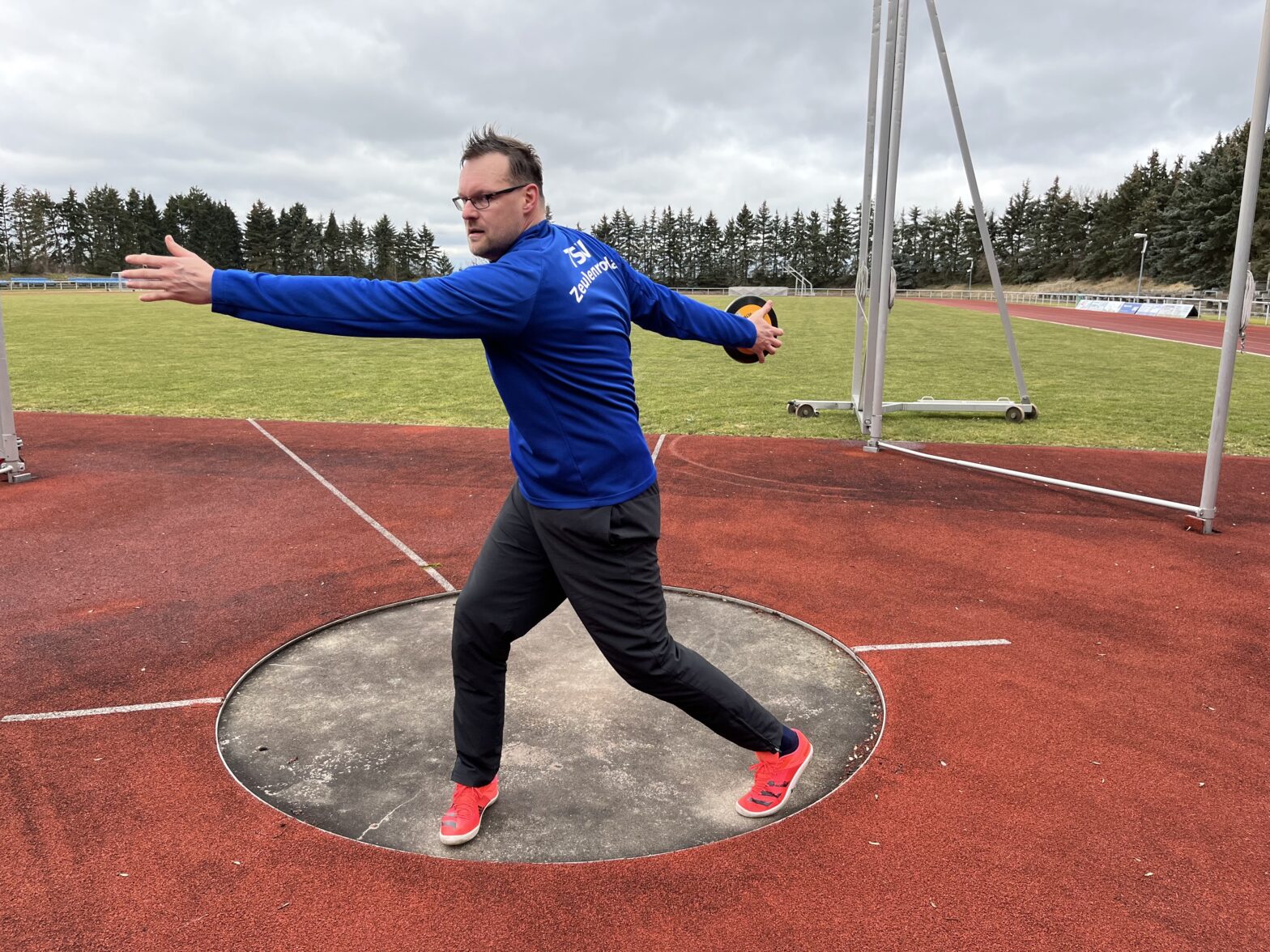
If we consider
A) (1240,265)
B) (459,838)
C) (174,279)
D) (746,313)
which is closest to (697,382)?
(1240,265)

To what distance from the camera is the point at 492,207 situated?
2693mm

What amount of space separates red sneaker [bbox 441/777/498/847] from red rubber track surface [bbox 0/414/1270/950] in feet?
0.36

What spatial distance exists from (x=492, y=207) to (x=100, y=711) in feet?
10.2

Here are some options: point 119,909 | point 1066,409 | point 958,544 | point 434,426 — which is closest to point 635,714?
point 119,909

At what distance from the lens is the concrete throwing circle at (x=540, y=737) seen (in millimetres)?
3203

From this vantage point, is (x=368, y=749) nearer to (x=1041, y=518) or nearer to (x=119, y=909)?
(x=119, y=909)

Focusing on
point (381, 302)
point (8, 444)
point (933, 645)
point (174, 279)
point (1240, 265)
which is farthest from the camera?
point (8, 444)

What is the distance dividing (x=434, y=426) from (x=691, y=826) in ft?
29.7

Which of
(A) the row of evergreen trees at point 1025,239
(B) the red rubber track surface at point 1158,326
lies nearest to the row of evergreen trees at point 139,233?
(A) the row of evergreen trees at point 1025,239

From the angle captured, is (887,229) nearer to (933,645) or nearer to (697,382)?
(933,645)

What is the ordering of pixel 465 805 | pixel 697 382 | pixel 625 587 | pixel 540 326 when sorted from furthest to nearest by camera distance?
1. pixel 697 382
2. pixel 465 805
3. pixel 625 587
4. pixel 540 326

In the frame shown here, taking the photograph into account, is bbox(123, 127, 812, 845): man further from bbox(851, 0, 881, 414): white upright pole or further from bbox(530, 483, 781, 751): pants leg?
bbox(851, 0, 881, 414): white upright pole

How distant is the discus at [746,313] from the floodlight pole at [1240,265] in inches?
154

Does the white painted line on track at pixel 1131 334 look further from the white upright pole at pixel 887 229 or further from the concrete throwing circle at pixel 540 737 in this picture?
the concrete throwing circle at pixel 540 737
